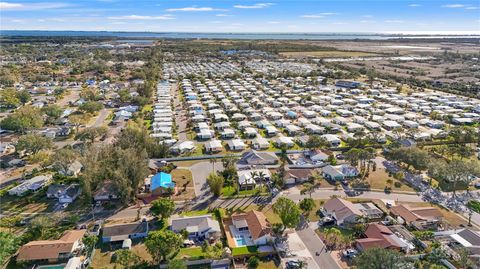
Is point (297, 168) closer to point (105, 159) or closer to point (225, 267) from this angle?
point (225, 267)

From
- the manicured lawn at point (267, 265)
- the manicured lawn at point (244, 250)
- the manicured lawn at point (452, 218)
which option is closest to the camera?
the manicured lawn at point (267, 265)

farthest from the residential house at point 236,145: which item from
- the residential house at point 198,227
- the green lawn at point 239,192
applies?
→ the residential house at point 198,227

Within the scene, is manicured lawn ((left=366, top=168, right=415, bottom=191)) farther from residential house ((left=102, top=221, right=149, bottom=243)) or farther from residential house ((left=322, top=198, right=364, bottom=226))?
residential house ((left=102, top=221, right=149, bottom=243))

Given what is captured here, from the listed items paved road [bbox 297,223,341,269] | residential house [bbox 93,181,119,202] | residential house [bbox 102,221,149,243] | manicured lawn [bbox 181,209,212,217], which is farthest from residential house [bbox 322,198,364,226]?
residential house [bbox 93,181,119,202]

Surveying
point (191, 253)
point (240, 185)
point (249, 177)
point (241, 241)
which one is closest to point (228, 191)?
point (240, 185)

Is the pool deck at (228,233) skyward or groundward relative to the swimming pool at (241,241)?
skyward

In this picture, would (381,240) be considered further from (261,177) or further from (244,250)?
(261,177)

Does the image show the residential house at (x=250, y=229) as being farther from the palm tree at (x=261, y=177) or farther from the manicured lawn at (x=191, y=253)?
the palm tree at (x=261, y=177)
